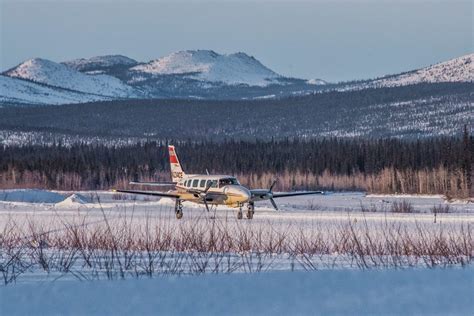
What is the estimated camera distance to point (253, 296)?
39.3ft

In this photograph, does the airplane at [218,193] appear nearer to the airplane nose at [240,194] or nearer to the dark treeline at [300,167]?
the airplane nose at [240,194]

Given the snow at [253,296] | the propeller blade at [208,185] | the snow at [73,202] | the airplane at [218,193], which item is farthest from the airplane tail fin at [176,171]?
the snow at [253,296]

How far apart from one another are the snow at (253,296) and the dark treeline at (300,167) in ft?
155

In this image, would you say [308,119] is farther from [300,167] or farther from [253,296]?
[253,296]

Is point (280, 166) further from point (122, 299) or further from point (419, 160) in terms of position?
point (122, 299)

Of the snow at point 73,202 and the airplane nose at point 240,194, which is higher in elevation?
the airplane nose at point 240,194

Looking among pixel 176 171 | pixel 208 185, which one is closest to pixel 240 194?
pixel 208 185

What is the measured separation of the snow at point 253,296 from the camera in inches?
458

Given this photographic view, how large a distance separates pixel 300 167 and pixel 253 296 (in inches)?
2904

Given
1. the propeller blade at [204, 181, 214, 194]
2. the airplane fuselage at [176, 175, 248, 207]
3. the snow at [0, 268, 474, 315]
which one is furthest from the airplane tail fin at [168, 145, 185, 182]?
the snow at [0, 268, 474, 315]

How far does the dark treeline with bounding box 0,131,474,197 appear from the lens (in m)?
66.6

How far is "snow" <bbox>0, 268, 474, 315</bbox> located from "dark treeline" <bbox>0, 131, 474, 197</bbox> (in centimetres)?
4720

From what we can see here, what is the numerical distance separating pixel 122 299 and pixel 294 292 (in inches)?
75.9

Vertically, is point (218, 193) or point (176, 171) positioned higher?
point (176, 171)
